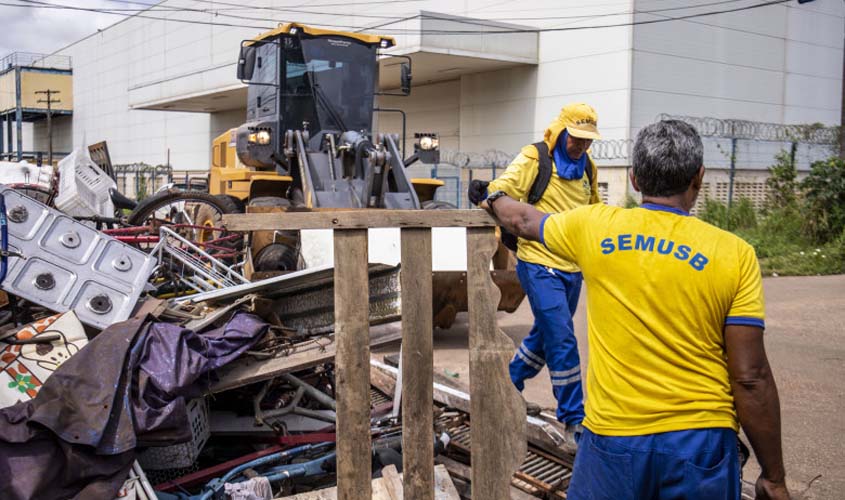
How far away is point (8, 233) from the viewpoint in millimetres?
4031

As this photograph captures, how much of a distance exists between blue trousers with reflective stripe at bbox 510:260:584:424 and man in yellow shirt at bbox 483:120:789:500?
168 centimetres

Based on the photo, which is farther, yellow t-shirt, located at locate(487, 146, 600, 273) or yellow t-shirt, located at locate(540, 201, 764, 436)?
yellow t-shirt, located at locate(487, 146, 600, 273)

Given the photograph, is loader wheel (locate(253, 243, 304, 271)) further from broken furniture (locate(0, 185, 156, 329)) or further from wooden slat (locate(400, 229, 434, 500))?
wooden slat (locate(400, 229, 434, 500))

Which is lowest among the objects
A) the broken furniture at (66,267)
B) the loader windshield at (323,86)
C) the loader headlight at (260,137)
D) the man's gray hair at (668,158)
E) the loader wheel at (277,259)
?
the loader wheel at (277,259)

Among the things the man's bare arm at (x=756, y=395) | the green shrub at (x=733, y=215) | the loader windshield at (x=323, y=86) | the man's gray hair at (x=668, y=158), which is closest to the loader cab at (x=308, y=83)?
the loader windshield at (x=323, y=86)

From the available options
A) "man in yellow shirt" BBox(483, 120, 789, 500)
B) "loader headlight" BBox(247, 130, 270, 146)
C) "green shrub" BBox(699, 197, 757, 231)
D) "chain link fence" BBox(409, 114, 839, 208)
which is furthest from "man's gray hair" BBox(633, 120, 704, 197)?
"chain link fence" BBox(409, 114, 839, 208)

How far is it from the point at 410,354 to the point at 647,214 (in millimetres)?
917

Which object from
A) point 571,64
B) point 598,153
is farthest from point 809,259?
point 571,64

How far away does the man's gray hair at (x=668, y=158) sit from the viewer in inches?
92.1

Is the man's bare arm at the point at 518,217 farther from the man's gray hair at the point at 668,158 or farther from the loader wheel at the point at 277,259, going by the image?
the loader wheel at the point at 277,259

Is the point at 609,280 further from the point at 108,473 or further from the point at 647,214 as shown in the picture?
the point at 108,473

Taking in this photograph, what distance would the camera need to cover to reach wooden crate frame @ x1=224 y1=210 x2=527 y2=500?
274 cm

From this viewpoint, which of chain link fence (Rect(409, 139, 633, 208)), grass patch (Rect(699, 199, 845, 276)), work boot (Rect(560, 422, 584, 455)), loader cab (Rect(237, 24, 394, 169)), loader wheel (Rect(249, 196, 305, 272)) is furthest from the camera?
chain link fence (Rect(409, 139, 633, 208))

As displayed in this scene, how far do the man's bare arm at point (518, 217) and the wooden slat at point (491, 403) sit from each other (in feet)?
0.47
